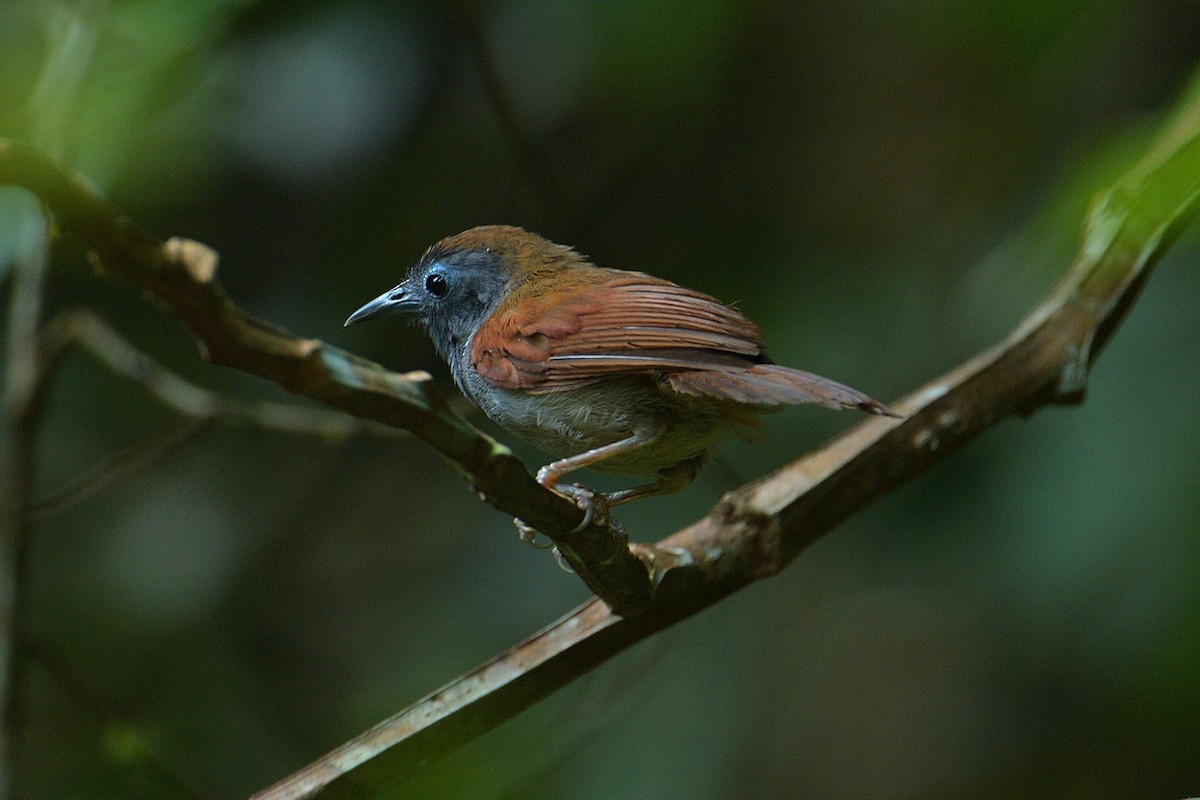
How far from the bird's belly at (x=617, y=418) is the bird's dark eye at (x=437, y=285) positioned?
1.89 feet

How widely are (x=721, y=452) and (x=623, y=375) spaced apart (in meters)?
0.82

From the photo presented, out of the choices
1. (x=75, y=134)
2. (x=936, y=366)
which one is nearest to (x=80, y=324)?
(x=75, y=134)

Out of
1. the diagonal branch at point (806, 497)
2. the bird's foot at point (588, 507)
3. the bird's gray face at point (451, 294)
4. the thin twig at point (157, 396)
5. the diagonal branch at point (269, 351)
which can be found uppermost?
the thin twig at point (157, 396)

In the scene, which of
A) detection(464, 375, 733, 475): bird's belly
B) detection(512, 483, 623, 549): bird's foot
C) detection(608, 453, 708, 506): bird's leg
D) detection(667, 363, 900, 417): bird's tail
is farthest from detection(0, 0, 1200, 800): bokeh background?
detection(512, 483, 623, 549): bird's foot

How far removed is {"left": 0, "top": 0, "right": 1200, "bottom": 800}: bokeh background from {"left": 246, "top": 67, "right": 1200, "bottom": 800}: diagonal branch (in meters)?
0.28

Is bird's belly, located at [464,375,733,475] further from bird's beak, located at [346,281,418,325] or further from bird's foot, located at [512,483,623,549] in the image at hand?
bird's beak, located at [346,281,418,325]

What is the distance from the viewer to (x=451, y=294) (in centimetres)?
329

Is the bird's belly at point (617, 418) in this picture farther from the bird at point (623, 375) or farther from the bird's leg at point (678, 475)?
the bird's leg at point (678, 475)

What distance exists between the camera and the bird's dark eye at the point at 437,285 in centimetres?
329

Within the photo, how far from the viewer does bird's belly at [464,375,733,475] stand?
A: 104 inches

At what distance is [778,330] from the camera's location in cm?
445

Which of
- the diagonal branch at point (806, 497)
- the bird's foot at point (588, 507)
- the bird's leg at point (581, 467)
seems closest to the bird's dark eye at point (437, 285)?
the bird's leg at point (581, 467)

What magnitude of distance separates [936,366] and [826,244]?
73cm

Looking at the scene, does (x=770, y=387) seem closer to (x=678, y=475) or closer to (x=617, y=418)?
(x=617, y=418)
